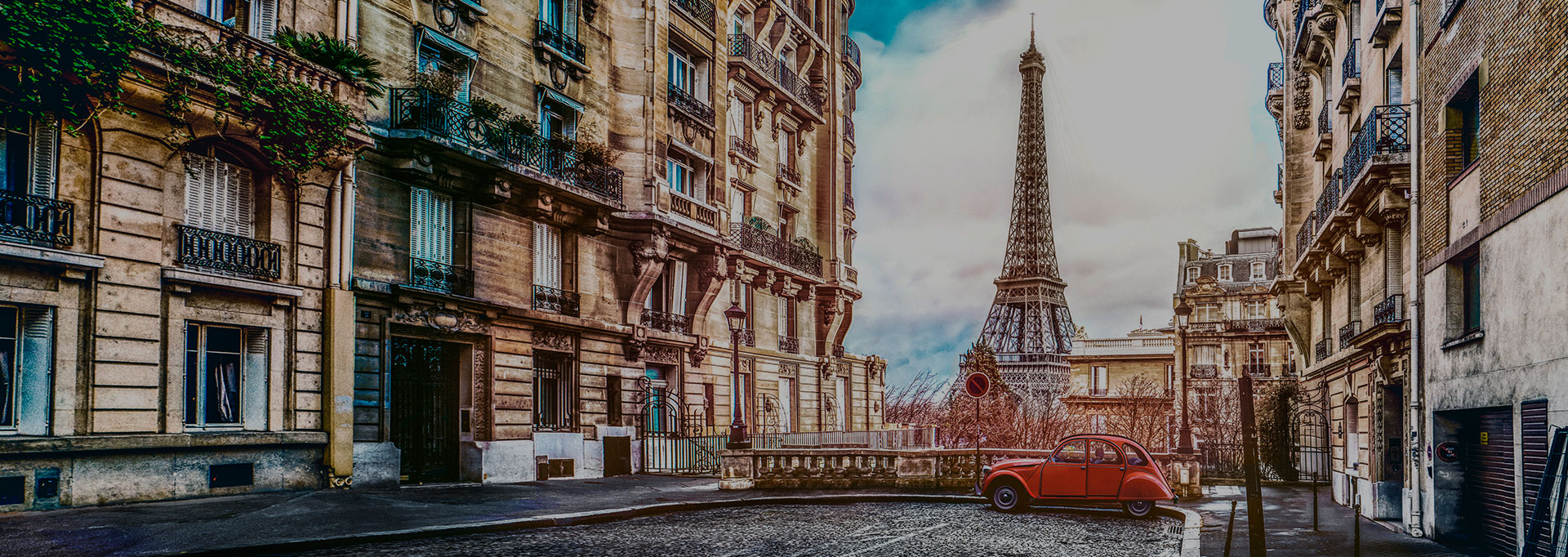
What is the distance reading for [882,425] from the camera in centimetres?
4797

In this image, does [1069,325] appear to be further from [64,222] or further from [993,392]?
[64,222]

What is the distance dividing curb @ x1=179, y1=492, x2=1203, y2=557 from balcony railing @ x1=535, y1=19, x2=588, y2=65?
11.9m

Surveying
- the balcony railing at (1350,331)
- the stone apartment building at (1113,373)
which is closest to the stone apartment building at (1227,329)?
the stone apartment building at (1113,373)

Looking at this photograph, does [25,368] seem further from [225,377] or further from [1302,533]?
[1302,533]

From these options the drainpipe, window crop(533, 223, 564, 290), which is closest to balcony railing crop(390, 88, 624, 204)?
window crop(533, 223, 564, 290)

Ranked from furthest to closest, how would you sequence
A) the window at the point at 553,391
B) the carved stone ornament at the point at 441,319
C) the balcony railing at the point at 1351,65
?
the window at the point at 553,391 → the balcony railing at the point at 1351,65 → the carved stone ornament at the point at 441,319

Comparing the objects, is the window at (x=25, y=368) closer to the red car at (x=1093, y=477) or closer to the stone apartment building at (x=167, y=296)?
the stone apartment building at (x=167, y=296)

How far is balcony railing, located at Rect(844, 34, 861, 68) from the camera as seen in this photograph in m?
45.6

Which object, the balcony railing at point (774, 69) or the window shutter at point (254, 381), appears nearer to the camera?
the window shutter at point (254, 381)

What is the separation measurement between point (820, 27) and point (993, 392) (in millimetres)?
20360

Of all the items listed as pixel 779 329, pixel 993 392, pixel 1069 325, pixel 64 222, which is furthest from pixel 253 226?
pixel 1069 325

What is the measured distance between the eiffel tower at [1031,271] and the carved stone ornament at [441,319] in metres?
94.7

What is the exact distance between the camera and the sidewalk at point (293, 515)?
40.9 ft

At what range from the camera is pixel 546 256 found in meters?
27.2
